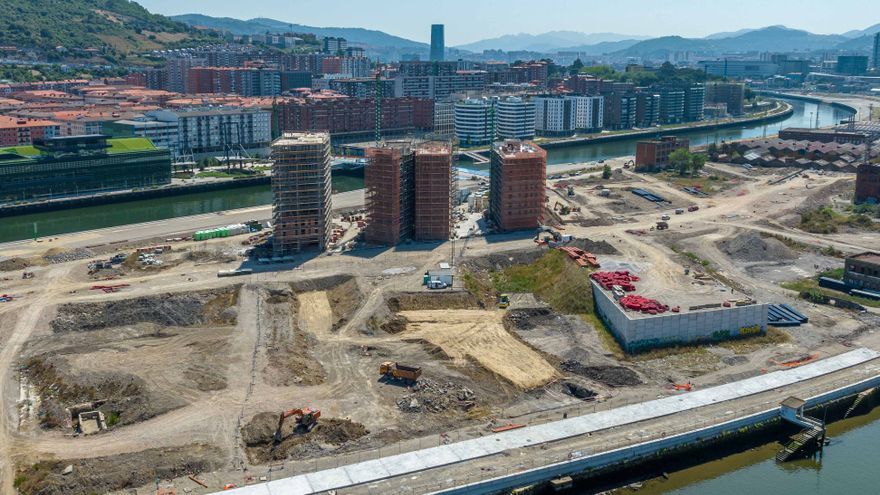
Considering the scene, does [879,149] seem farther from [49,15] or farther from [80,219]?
[49,15]

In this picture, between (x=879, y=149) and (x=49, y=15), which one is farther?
(x=49, y=15)

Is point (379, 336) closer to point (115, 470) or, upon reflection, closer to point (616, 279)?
point (616, 279)

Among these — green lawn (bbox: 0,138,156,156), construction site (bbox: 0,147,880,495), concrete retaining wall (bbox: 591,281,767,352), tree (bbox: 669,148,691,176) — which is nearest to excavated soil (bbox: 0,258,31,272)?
construction site (bbox: 0,147,880,495)

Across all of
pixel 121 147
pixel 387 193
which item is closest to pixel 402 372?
pixel 387 193

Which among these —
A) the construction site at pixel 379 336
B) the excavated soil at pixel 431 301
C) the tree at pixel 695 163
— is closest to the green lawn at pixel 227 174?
the construction site at pixel 379 336

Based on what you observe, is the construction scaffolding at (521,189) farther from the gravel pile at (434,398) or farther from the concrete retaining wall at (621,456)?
the concrete retaining wall at (621,456)

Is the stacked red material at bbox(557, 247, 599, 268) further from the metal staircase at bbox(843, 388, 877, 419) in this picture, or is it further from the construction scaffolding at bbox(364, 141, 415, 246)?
the metal staircase at bbox(843, 388, 877, 419)

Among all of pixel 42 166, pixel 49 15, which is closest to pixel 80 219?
pixel 42 166
